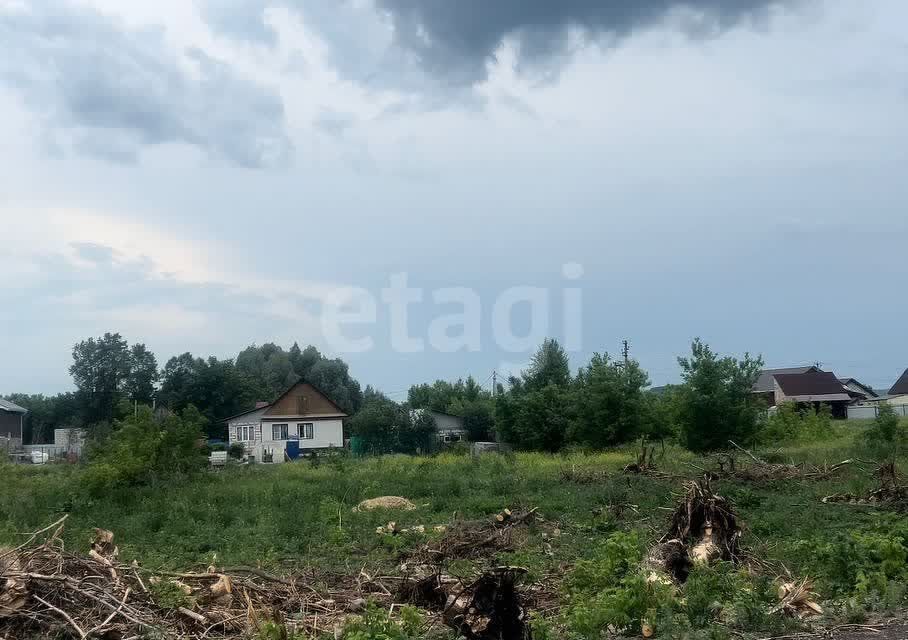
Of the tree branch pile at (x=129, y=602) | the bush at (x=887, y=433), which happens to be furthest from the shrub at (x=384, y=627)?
the bush at (x=887, y=433)

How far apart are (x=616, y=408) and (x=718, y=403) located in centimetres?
715

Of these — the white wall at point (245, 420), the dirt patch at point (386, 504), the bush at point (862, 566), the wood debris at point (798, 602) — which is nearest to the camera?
the wood debris at point (798, 602)

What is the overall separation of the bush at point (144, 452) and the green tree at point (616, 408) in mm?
19685

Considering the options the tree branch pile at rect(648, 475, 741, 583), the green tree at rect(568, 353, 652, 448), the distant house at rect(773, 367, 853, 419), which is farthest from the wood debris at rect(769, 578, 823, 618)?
the distant house at rect(773, 367, 853, 419)

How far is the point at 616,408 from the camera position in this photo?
1437 inches

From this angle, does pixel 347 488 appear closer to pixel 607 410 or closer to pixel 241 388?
pixel 607 410

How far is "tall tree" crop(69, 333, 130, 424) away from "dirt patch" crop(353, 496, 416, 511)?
5475 centimetres

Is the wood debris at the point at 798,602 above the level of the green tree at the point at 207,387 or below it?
below

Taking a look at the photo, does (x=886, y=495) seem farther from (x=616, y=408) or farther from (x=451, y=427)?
(x=451, y=427)

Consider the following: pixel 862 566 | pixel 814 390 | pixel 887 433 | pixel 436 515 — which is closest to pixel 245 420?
pixel 887 433

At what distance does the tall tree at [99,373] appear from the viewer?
219 feet

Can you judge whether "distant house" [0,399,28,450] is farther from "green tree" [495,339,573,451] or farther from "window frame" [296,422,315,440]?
"green tree" [495,339,573,451]

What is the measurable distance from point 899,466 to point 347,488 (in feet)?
44.1

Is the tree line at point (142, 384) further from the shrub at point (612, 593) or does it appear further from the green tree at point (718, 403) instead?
the shrub at point (612, 593)
